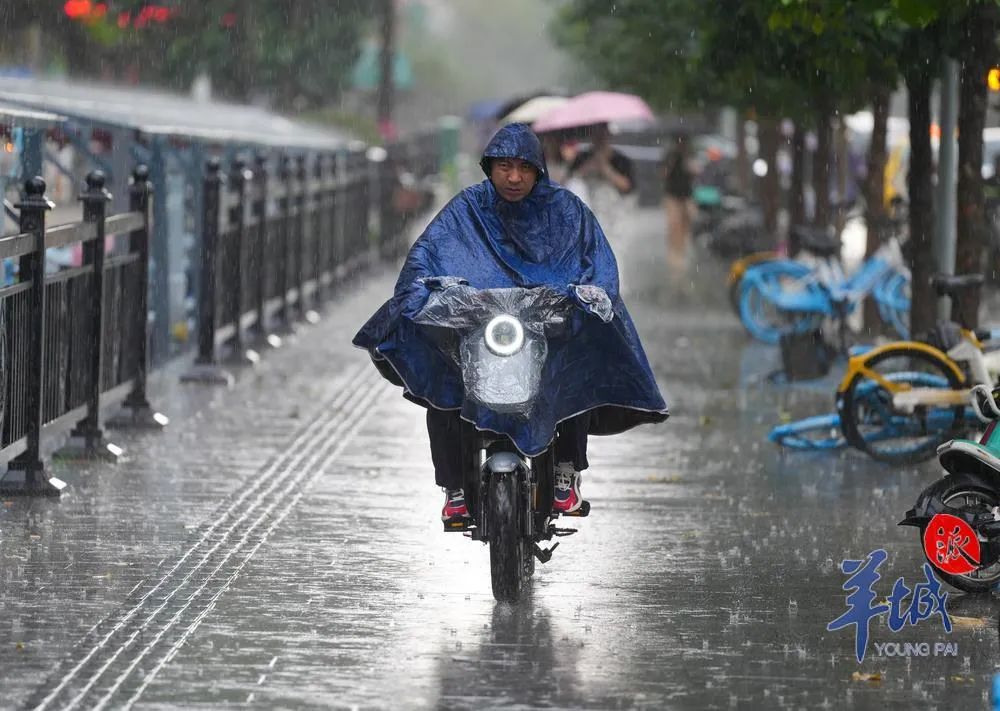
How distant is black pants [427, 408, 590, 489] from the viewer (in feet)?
26.2

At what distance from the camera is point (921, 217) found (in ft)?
51.0

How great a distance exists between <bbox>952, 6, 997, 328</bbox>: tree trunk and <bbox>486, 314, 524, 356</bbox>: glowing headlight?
19.9 feet

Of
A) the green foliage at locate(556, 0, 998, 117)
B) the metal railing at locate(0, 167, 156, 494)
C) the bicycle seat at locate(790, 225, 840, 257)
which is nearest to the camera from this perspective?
the metal railing at locate(0, 167, 156, 494)

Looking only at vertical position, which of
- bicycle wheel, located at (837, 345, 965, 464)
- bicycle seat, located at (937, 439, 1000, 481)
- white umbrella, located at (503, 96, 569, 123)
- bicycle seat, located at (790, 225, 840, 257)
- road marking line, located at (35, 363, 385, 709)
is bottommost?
road marking line, located at (35, 363, 385, 709)

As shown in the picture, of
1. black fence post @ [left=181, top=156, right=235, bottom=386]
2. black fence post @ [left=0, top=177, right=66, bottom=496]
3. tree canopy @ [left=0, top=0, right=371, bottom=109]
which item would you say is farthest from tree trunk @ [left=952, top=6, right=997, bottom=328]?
tree canopy @ [left=0, top=0, right=371, bottom=109]

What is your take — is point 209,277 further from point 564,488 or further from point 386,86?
point 386,86

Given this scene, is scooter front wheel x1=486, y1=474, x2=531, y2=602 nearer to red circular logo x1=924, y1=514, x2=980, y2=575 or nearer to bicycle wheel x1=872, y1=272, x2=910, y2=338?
red circular logo x1=924, y1=514, x2=980, y2=575

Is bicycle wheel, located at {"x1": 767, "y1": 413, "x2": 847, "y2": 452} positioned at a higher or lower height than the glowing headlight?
lower

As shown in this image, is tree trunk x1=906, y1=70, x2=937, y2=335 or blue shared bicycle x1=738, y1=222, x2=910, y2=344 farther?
blue shared bicycle x1=738, y1=222, x2=910, y2=344

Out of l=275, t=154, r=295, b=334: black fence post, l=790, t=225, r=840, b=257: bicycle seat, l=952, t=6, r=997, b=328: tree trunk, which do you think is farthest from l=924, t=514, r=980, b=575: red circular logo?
l=275, t=154, r=295, b=334: black fence post

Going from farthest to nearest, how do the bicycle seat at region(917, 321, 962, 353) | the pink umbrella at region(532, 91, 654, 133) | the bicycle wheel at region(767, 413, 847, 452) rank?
the pink umbrella at region(532, 91, 654, 133)
the bicycle wheel at region(767, 413, 847, 452)
the bicycle seat at region(917, 321, 962, 353)

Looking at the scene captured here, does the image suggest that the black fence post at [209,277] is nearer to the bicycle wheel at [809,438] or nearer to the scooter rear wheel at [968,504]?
the bicycle wheel at [809,438]

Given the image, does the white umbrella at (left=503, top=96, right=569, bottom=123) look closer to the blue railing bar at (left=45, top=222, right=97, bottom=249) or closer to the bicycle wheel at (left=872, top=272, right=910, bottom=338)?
the bicycle wheel at (left=872, top=272, right=910, bottom=338)

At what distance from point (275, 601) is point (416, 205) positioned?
23.8 m
